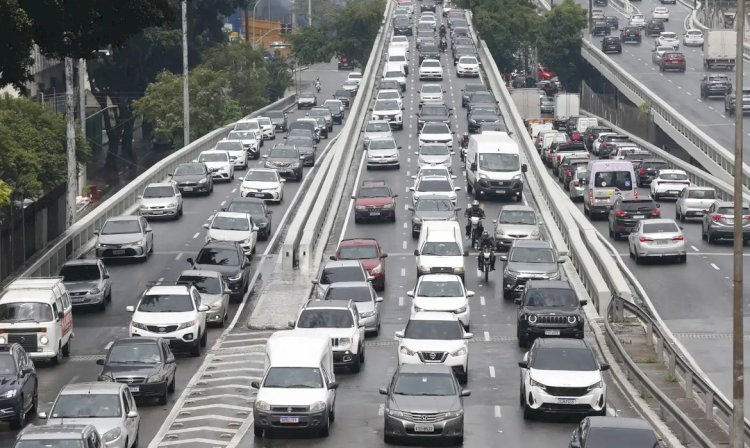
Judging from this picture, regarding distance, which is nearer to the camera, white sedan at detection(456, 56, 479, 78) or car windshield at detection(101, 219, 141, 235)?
car windshield at detection(101, 219, 141, 235)

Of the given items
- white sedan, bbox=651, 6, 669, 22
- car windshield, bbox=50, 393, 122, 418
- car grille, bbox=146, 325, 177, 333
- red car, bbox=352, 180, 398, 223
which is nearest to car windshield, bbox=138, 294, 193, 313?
car grille, bbox=146, 325, 177, 333

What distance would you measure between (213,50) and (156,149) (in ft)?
33.0

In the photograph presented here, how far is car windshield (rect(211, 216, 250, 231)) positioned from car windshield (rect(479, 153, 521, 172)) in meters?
14.1

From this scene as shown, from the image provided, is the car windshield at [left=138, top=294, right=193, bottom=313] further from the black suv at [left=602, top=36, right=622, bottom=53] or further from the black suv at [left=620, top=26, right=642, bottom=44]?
the black suv at [left=620, top=26, right=642, bottom=44]

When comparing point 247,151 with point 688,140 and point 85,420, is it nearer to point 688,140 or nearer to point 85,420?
point 688,140

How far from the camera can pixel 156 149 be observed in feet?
428

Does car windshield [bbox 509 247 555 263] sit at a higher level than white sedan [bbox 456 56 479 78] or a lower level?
lower

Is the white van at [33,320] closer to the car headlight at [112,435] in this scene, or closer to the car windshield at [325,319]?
the car windshield at [325,319]

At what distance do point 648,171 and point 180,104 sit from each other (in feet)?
153

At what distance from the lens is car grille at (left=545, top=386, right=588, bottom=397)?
3138 centimetres

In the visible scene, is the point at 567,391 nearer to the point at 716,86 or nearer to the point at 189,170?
the point at 189,170

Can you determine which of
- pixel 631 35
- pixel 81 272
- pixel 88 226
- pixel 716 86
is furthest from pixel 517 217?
pixel 631 35

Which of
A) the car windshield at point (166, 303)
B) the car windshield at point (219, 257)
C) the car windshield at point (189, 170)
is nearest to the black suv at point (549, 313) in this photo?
the car windshield at point (166, 303)

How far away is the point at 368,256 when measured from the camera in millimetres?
49375
